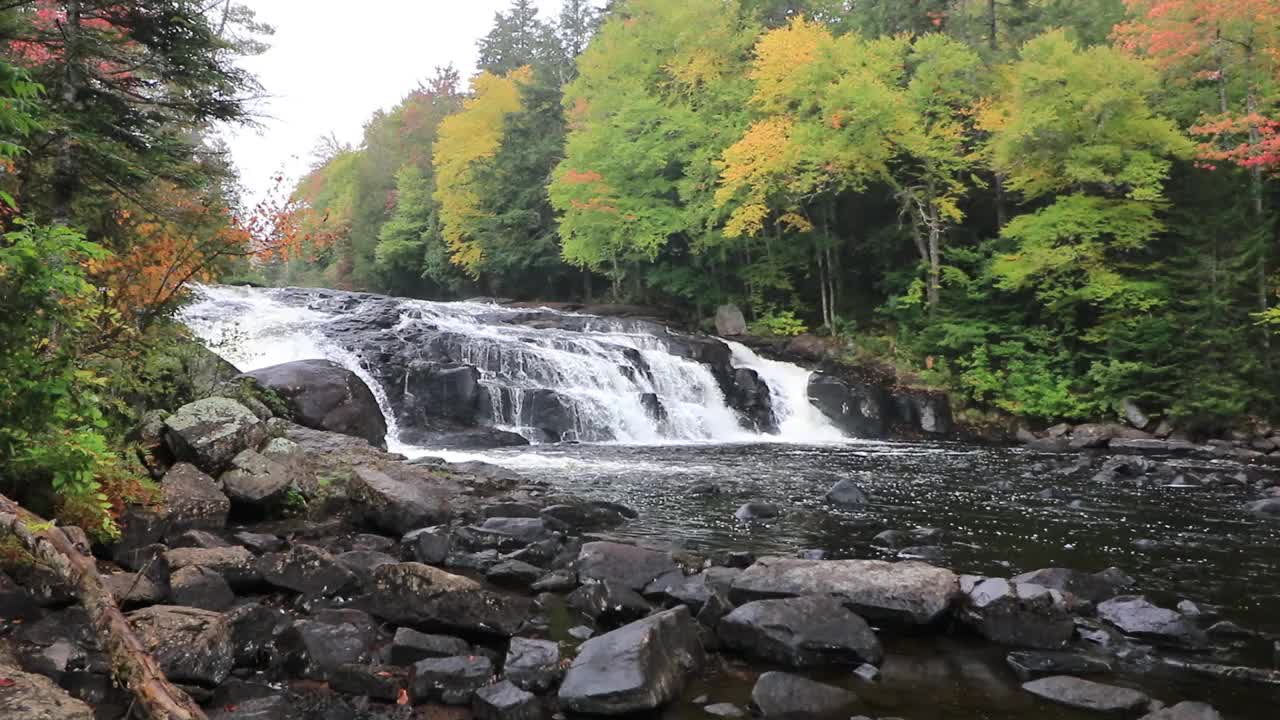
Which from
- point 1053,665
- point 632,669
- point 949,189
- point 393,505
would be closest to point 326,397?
point 393,505

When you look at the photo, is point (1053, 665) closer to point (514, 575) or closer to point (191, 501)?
point (514, 575)

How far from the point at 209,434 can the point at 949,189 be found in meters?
23.0

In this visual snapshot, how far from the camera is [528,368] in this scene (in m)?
20.3

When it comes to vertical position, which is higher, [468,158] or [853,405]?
[468,158]

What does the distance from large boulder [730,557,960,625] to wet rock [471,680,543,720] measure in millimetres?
2472

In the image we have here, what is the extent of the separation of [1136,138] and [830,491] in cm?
1526

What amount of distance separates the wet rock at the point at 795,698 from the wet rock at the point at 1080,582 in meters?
2.80

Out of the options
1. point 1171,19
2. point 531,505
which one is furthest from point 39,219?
point 1171,19

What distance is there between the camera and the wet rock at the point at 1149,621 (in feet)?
18.9

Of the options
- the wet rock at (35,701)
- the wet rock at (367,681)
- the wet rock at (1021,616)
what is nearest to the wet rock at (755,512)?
the wet rock at (1021,616)

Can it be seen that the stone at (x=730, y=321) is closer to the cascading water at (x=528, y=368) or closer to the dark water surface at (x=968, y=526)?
the cascading water at (x=528, y=368)

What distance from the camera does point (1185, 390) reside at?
19172 mm

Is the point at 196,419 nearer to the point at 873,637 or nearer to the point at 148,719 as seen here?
the point at 148,719

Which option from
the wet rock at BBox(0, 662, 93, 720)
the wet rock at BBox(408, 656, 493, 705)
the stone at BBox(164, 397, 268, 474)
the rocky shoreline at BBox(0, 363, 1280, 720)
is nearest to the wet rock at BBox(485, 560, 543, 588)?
the rocky shoreline at BBox(0, 363, 1280, 720)
